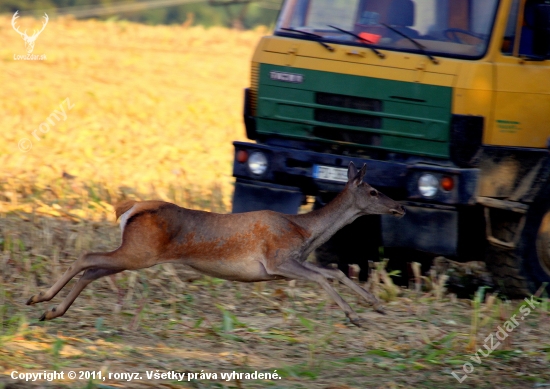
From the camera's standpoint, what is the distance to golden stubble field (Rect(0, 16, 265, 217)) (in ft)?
37.0

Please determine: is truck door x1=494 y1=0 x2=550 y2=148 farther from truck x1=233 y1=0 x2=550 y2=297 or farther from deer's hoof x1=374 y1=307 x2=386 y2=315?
deer's hoof x1=374 y1=307 x2=386 y2=315

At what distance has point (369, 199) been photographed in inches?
303

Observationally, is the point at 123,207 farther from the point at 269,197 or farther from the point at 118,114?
the point at 118,114

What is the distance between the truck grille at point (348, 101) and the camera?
8.23 metres

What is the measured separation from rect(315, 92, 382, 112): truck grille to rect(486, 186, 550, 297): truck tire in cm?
146

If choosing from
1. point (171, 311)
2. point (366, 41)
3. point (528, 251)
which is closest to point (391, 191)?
point (528, 251)

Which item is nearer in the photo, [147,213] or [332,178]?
[147,213]

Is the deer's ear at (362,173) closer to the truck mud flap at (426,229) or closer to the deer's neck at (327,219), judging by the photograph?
the deer's neck at (327,219)

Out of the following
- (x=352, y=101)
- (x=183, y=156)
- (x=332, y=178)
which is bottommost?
(x=183, y=156)

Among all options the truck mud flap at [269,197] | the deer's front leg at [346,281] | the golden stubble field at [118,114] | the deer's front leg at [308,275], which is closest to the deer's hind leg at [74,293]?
the deer's front leg at [308,275]

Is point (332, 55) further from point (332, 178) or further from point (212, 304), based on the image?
point (212, 304)

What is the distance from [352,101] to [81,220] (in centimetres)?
321

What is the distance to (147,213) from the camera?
6910 millimetres

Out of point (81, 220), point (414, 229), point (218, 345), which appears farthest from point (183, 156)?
point (218, 345)
